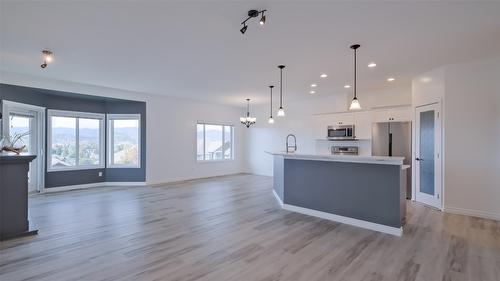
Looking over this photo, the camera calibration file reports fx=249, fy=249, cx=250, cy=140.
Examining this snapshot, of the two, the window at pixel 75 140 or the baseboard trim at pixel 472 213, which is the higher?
the window at pixel 75 140

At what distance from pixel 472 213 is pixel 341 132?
344 cm

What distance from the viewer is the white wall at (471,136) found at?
4359mm

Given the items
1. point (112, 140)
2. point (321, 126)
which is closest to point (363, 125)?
point (321, 126)

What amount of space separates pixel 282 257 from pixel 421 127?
14.7 feet

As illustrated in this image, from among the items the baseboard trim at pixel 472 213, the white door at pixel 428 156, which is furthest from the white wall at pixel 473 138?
the white door at pixel 428 156

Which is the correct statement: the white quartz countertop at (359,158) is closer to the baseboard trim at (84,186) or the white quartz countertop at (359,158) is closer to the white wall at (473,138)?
the white wall at (473,138)

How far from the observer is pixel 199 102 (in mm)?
9016

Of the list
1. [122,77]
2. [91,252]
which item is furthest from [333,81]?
[91,252]

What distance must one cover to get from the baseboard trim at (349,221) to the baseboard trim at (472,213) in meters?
1.91

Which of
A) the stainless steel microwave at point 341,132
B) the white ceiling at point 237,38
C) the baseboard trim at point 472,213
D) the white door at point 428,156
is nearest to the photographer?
the white ceiling at point 237,38

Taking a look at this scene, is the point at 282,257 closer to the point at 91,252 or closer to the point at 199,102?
the point at 91,252

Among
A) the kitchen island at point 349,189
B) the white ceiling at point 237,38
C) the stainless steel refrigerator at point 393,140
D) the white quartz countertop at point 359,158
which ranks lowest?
the kitchen island at point 349,189

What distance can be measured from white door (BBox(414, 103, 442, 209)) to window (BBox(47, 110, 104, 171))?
8468 mm

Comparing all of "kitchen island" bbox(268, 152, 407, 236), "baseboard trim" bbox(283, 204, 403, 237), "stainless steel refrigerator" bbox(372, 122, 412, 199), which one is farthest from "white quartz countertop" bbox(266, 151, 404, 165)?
"stainless steel refrigerator" bbox(372, 122, 412, 199)
